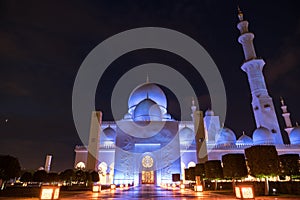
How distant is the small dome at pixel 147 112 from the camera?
97.2ft

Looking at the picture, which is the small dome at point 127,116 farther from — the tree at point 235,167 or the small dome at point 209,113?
the tree at point 235,167

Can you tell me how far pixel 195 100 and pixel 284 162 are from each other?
26.4 metres

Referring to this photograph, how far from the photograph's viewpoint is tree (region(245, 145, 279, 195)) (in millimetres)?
11180

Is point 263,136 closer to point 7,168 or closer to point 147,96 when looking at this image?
point 147,96

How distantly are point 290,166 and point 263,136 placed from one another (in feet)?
50.9

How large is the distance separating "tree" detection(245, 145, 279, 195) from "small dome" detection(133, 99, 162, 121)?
1844 centimetres

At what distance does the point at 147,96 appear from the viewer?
111 feet

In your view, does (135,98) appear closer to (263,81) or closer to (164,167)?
(164,167)

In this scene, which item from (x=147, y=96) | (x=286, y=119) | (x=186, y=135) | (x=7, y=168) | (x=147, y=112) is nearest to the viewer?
(x=7, y=168)

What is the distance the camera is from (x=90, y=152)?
26203mm

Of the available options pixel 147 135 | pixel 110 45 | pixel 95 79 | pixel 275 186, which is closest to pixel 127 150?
pixel 147 135

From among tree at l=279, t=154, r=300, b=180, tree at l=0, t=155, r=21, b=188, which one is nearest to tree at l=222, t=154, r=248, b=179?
tree at l=279, t=154, r=300, b=180

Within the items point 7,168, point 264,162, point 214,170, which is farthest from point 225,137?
point 7,168

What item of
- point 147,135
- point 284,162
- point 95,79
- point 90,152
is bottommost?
point 284,162
